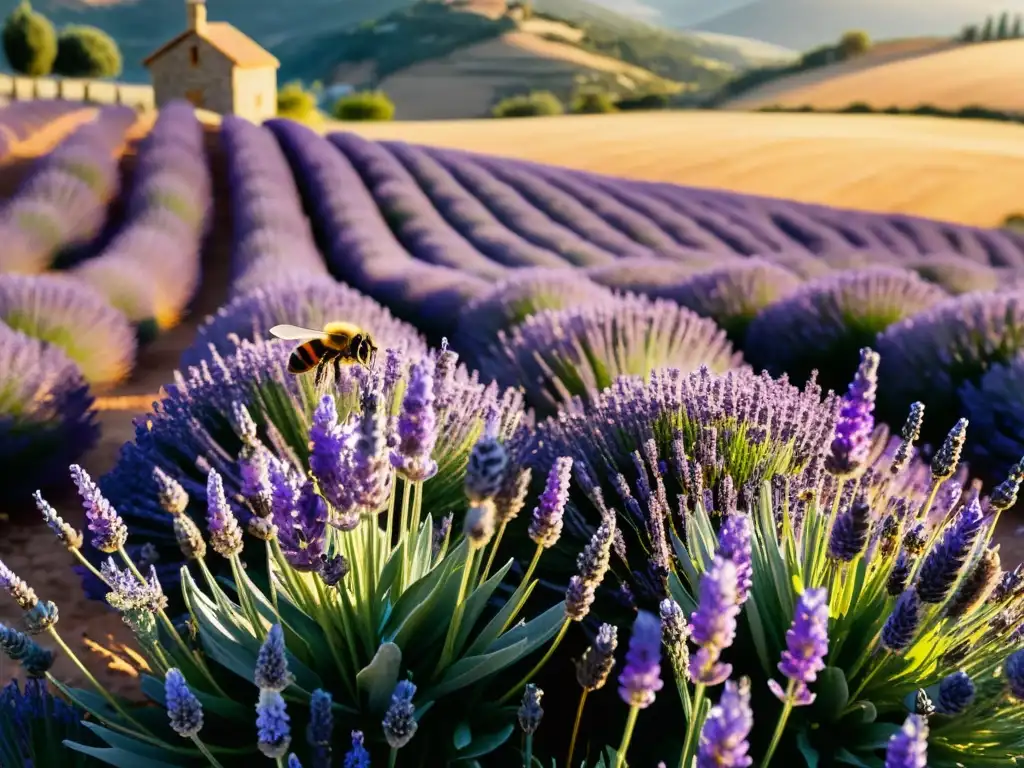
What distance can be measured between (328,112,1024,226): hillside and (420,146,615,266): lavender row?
9.91 feet

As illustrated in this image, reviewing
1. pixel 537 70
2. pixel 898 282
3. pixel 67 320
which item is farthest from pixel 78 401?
pixel 537 70

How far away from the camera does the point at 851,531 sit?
0.99 meters

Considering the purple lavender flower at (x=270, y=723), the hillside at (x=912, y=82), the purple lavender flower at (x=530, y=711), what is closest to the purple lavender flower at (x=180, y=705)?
the purple lavender flower at (x=270, y=723)

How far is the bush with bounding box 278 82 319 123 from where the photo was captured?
20.1 meters

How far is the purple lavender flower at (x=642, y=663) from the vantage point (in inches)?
26.8

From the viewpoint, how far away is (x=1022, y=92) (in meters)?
12.7

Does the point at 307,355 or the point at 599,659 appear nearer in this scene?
the point at 599,659

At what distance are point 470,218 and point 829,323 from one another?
5.24 meters

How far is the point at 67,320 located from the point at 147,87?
24.5 m

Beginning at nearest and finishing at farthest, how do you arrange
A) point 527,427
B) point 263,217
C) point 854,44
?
1. point 527,427
2. point 263,217
3. point 854,44

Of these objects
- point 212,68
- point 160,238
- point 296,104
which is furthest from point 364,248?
point 296,104

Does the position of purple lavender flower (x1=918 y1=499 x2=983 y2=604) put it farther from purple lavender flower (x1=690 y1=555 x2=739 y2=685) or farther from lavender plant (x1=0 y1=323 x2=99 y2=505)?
lavender plant (x1=0 y1=323 x2=99 y2=505)

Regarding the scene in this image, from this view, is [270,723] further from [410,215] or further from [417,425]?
[410,215]

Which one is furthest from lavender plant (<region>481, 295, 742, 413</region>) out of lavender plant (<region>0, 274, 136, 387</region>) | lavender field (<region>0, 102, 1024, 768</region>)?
lavender plant (<region>0, 274, 136, 387</region>)
